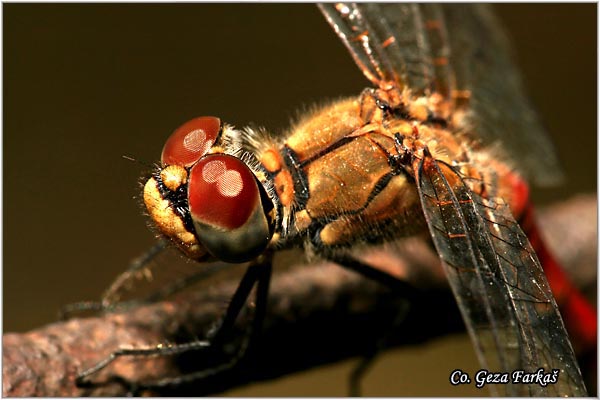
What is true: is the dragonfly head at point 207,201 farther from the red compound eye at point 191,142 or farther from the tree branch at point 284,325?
the tree branch at point 284,325

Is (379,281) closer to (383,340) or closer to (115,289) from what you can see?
(383,340)

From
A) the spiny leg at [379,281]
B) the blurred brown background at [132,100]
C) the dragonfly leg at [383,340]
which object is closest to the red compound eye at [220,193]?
the spiny leg at [379,281]

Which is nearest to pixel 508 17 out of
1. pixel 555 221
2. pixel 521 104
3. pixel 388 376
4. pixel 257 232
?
pixel 521 104

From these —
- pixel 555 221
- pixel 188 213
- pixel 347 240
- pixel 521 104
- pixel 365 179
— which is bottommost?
pixel 555 221

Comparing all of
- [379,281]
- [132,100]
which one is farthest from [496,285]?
[132,100]

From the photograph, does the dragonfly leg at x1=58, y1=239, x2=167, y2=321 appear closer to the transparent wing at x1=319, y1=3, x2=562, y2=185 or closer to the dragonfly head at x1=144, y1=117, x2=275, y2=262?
the dragonfly head at x1=144, y1=117, x2=275, y2=262

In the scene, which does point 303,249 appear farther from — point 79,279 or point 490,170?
point 79,279
